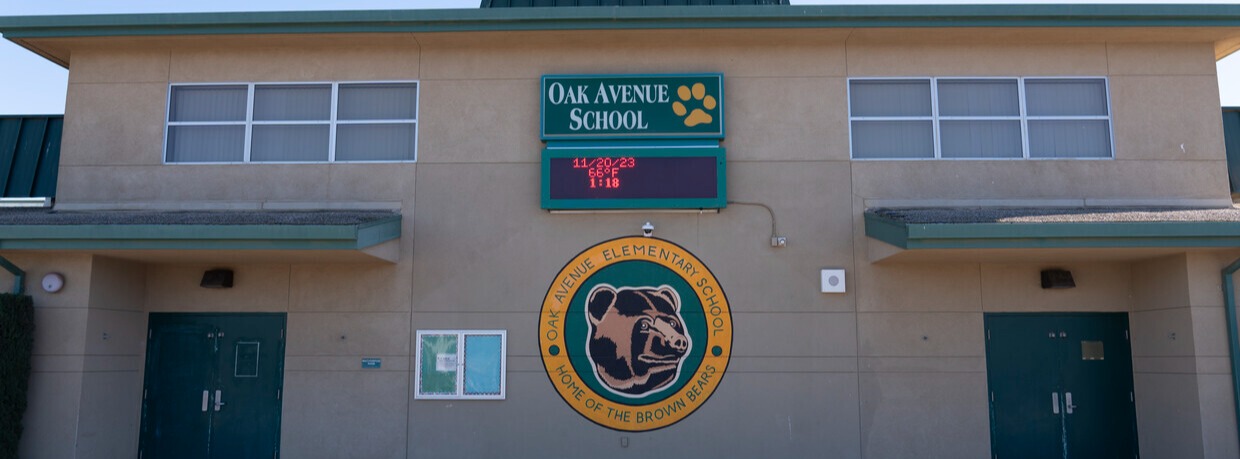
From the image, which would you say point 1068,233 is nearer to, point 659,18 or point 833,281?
point 833,281

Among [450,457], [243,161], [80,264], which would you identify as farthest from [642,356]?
[80,264]

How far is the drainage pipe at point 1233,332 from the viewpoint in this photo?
11.7 meters

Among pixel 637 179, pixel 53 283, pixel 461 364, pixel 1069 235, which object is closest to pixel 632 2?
pixel 637 179

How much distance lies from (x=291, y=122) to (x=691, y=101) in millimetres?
5615

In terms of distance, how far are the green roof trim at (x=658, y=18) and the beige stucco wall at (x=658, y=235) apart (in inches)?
10.1

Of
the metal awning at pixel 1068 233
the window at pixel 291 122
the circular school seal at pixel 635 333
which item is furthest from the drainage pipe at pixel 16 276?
the metal awning at pixel 1068 233

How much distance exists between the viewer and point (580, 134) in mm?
13094

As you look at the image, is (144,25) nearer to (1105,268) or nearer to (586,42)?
(586,42)

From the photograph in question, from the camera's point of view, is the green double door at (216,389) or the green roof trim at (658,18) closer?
the green roof trim at (658,18)

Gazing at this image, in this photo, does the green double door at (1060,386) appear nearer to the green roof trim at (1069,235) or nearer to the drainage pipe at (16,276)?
the green roof trim at (1069,235)

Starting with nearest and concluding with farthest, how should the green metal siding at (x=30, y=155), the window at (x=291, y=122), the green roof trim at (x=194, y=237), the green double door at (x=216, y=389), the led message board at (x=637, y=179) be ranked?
the green roof trim at (x=194, y=237) < the led message board at (x=637, y=179) < the green double door at (x=216, y=389) < the window at (x=291, y=122) < the green metal siding at (x=30, y=155)

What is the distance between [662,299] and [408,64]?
4.84m

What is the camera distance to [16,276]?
1226 cm

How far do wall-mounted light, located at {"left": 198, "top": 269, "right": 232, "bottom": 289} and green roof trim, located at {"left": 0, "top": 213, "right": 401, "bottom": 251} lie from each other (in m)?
1.32
